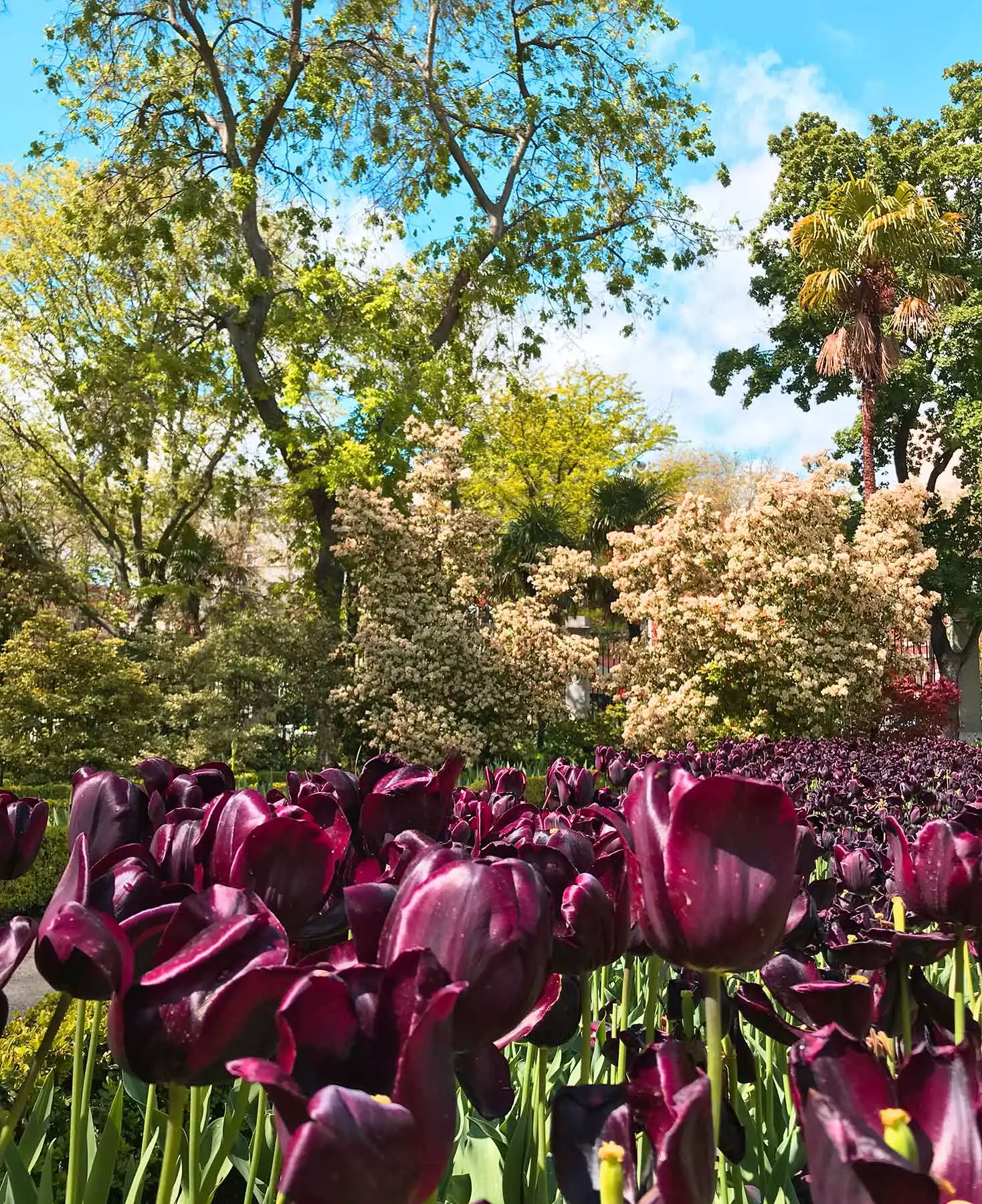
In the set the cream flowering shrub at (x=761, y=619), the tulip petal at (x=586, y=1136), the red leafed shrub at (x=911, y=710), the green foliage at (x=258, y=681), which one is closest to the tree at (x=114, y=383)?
the green foliage at (x=258, y=681)

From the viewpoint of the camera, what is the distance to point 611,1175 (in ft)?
1.62

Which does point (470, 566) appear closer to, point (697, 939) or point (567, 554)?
point (567, 554)

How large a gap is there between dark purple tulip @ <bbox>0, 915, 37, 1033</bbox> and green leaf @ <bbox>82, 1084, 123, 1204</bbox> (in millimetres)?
485

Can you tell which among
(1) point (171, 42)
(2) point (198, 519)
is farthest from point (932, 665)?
(1) point (171, 42)

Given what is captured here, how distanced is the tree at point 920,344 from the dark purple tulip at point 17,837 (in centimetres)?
2437

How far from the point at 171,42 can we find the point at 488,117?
5.81 meters

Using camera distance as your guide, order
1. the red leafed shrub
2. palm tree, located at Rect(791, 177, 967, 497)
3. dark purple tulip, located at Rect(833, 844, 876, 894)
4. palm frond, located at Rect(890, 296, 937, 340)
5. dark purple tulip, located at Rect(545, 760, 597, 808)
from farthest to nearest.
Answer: palm frond, located at Rect(890, 296, 937, 340) → palm tree, located at Rect(791, 177, 967, 497) → the red leafed shrub → dark purple tulip, located at Rect(545, 760, 597, 808) → dark purple tulip, located at Rect(833, 844, 876, 894)

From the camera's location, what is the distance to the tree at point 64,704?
11047 mm

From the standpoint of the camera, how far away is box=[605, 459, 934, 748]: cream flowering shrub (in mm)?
12648

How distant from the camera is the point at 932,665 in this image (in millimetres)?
27875

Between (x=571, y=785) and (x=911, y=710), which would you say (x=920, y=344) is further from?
(x=571, y=785)

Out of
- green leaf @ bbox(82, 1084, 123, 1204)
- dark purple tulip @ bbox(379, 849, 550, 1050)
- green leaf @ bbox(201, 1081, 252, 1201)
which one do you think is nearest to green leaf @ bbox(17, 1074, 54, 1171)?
green leaf @ bbox(82, 1084, 123, 1204)

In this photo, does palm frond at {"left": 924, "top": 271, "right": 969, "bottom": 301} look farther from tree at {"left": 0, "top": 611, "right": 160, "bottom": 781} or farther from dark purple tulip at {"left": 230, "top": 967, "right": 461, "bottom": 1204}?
dark purple tulip at {"left": 230, "top": 967, "right": 461, "bottom": 1204}

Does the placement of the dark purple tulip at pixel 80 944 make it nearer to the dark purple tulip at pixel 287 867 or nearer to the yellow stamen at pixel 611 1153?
the dark purple tulip at pixel 287 867
